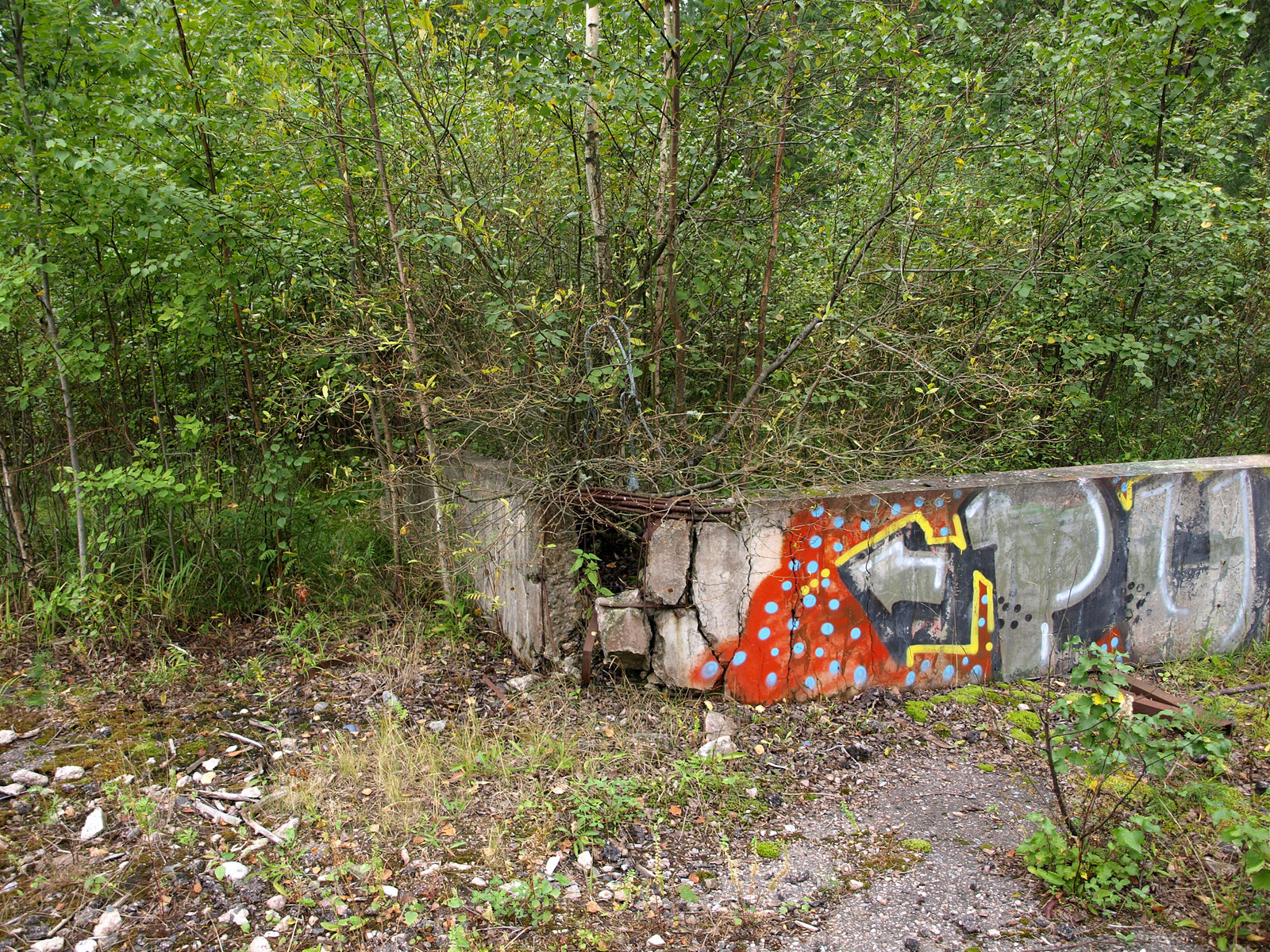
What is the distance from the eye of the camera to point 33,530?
5.34m

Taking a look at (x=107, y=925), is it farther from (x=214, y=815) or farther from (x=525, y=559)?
(x=525, y=559)

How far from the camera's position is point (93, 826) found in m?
3.11

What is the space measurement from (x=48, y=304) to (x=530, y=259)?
2967 mm

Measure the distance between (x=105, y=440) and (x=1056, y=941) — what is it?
6086 mm

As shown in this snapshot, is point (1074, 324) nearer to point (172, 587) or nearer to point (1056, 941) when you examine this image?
point (1056, 941)

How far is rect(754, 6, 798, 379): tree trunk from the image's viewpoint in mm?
Result: 4176

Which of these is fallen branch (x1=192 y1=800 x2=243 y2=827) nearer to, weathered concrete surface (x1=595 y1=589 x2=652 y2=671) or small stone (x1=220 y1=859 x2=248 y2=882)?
small stone (x1=220 y1=859 x2=248 y2=882)

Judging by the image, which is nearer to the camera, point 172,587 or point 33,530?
point 172,587

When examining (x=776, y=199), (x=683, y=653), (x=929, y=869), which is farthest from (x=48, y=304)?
(x=929, y=869)

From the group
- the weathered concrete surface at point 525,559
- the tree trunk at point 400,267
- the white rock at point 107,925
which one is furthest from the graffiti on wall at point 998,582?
the white rock at point 107,925

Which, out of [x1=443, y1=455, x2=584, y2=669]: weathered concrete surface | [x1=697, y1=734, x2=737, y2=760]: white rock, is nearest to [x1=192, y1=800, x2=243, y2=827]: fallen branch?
[x1=443, y1=455, x2=584, y2=669]: weathered concrete surface

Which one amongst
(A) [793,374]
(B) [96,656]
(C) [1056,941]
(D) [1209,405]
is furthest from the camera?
(D) [1209,405]

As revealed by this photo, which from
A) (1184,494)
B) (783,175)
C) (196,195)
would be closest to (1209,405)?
(1184,494)

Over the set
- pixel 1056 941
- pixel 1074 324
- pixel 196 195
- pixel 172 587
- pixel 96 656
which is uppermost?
pixel 196 195
